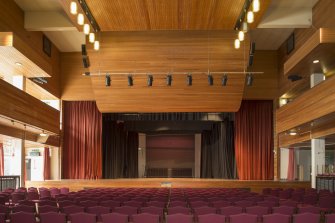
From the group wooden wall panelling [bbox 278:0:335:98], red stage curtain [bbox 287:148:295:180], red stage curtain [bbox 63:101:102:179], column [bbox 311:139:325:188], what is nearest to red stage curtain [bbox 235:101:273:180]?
red stage curtain [bbox 287:148:295:180]

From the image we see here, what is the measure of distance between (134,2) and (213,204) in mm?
7948

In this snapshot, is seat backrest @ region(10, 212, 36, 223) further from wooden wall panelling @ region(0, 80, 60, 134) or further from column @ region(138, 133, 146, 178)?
column @ region(138, 133, 146, 178)

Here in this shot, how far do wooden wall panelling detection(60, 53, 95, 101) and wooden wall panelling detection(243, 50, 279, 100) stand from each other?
28.6ft

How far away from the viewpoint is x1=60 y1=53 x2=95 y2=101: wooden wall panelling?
24656 millimetres

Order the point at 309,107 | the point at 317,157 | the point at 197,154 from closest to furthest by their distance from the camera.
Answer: the point at 309,107
the point at 317,157
the point at 197,154

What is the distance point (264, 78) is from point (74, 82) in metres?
10.5

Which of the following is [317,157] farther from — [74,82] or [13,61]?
[74,82]

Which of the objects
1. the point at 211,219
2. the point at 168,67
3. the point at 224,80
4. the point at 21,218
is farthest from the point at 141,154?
the point at 211,219

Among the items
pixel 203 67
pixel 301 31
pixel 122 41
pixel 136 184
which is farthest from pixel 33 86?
pixel 301 31

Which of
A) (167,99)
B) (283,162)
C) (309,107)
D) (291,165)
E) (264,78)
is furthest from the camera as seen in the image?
(264,78)

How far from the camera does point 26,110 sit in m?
18.0

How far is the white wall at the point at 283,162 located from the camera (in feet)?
79.5

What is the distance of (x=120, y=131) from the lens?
31.2 m

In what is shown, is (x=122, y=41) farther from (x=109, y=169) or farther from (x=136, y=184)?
(x=109, y=169)
